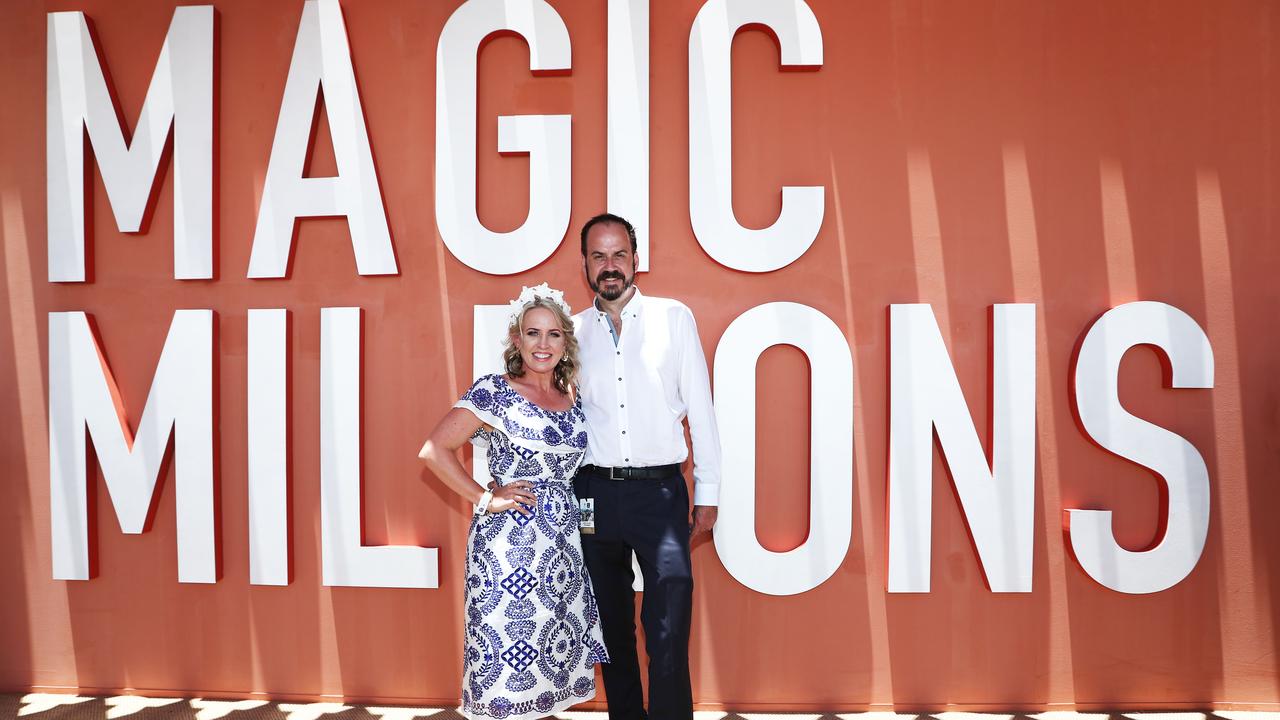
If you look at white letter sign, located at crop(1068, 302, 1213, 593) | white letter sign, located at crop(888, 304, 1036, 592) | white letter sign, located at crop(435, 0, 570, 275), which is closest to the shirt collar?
white letter sign, located at crop(435, 0, 570, 275)

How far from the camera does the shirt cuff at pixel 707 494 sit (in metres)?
2.32

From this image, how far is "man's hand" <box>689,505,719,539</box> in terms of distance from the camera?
7.63 ft

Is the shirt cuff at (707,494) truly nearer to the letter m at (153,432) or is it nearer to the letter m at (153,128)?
the letter m at (153,432)

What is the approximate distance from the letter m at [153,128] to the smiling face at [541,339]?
1612 mm

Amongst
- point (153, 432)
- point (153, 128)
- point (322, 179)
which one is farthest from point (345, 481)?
point (153, 128)

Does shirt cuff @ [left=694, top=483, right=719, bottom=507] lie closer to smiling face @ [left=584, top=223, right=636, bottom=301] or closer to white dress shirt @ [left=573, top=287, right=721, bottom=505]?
white dress shirt @ [left=573, top=287, right=721, bottom=505]

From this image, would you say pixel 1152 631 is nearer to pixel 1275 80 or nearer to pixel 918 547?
pixel 918 547

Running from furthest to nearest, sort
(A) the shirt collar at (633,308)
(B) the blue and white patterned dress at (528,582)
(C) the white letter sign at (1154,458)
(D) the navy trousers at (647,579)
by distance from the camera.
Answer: (C) the white letter sign at (1154,458)
(A) the shirt collar at (633,308)
(D) the navy trousers at (647,579)
(B) the blue and white patterned dress at (528,582)

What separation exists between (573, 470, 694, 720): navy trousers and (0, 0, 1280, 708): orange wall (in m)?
0.58

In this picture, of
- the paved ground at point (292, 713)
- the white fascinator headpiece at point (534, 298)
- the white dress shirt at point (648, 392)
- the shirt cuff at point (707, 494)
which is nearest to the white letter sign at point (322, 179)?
the white fascinator headpiece at point (534, 298)

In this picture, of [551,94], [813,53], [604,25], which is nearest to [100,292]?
[551,94]

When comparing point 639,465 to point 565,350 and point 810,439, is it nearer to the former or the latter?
point 565,350

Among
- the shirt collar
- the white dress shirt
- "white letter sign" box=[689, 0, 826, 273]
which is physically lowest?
the white dress shirt

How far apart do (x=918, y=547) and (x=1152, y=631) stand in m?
Answer: 0.99
